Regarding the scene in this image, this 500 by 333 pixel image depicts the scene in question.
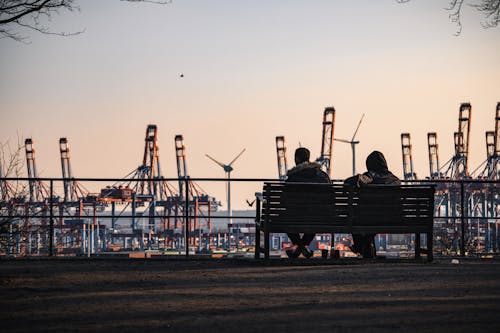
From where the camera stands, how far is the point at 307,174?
910 cm

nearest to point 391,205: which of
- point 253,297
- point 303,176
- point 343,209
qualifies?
point 343,209

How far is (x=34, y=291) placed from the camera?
6.44 metres

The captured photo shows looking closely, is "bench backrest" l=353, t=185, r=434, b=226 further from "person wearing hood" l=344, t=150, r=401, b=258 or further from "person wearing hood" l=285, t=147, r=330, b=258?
"person wearing hood" l=285, t=147, r=330, b=258

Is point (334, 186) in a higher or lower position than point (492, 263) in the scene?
higher

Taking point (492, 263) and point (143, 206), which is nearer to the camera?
point (492, 263)

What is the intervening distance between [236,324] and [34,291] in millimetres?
2285

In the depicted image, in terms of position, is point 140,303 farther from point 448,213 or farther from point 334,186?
point 448,213

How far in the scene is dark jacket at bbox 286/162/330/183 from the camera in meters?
9.08

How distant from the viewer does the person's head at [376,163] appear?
9141 mm

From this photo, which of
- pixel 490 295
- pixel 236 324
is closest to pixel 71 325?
pixel 236 324

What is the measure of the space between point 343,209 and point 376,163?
82 centimetres

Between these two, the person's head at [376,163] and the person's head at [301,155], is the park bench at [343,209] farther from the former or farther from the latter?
the person's head at [301,155]

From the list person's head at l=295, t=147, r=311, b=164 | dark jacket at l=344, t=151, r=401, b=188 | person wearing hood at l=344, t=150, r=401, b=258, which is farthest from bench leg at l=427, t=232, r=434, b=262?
person's head at l=295, t=147, r=311, b=164

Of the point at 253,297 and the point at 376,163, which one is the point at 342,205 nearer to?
the point at 376,163
